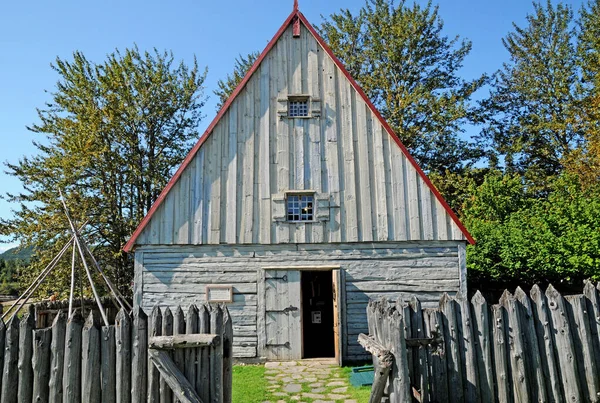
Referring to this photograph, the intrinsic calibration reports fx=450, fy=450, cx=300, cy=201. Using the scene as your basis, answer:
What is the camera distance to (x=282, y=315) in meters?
11.5

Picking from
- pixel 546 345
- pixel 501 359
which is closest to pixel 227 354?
pixel 501 359

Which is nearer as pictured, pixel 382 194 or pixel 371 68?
pixel 382 194

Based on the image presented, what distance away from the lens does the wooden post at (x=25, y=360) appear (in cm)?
552

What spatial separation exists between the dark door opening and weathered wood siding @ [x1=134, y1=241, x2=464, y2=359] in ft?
14.5

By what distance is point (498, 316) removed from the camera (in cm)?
571

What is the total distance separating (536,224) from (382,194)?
28.0ft

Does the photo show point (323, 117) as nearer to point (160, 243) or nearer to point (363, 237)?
point (363, 237)

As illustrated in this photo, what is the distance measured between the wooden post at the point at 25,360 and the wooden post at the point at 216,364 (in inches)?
90.7

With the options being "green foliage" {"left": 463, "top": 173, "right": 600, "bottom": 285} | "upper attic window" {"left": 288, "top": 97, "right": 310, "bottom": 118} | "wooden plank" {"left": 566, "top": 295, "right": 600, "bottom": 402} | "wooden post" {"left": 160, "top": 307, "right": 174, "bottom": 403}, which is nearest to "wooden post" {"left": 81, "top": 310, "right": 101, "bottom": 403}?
"wooden post" {"left": 160, "top": 307, "right": 174, "bottom": 403}

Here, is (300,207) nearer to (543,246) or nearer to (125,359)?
(125,359)

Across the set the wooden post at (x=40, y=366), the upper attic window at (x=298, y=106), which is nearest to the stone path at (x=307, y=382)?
the wooden post at (x=40, y=366)

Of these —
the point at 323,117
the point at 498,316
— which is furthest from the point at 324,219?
the point at 498,316

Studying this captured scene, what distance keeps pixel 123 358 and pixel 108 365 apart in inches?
8.4

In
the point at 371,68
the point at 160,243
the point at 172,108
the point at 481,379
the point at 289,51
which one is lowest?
the point at 481,379
